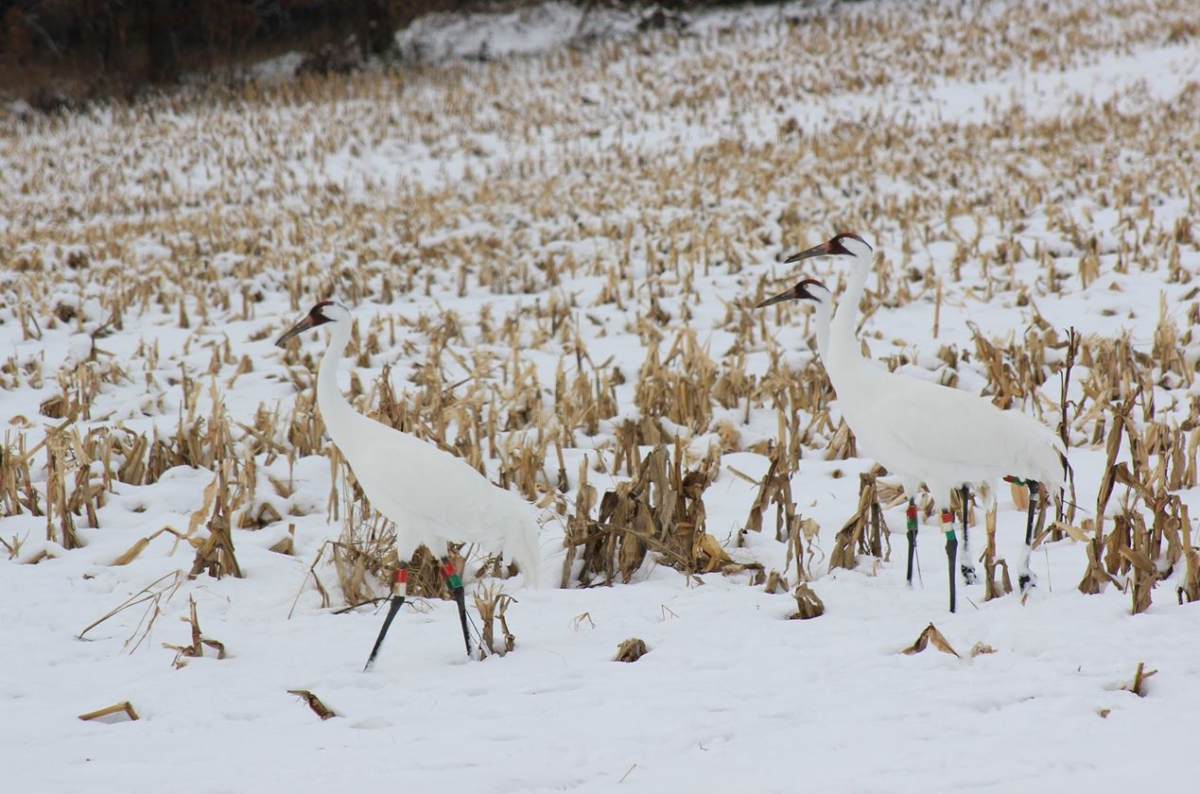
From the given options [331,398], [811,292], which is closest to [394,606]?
[331,398]

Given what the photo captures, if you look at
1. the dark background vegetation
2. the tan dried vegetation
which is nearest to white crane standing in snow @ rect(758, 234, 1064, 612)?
the tan dried vegetation

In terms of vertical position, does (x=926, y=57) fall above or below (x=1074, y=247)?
above

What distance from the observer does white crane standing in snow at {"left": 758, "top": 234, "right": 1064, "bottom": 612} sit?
3.51 meters

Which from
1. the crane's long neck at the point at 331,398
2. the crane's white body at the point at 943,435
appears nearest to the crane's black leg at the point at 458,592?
the crane's long neck at the point at 331,398

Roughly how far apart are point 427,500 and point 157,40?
80.5 ft

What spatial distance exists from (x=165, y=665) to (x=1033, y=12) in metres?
24.8

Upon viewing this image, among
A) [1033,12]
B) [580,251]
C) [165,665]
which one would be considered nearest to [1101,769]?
[165,665]

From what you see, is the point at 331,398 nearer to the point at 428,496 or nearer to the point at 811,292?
the point at 428,496

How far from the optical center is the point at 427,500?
3.40 metres

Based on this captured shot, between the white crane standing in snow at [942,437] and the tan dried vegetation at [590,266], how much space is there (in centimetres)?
30

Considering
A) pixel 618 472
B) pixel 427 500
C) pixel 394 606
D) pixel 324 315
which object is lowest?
pixel 618 472

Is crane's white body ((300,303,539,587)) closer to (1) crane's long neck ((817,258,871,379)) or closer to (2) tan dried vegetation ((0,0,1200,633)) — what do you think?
(2) tan dried vegetation ((0,0,1200,633))

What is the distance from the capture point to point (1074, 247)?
9.74 m

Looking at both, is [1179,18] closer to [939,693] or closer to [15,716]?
[939,693]
